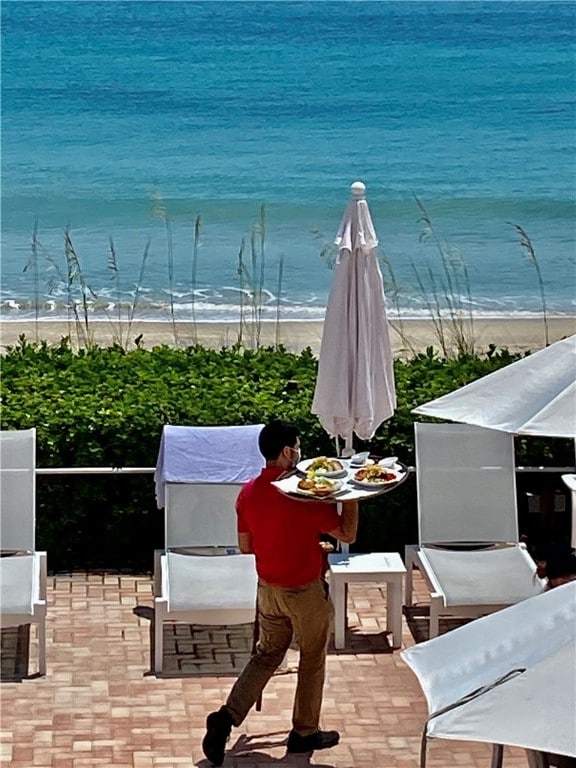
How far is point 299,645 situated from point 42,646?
1589mm

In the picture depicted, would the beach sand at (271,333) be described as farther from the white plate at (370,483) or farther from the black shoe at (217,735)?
the black shoe at (217,735)

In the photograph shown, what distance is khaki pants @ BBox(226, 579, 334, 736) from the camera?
255 inches

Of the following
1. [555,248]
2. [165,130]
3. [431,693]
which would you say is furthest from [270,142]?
[431,693]

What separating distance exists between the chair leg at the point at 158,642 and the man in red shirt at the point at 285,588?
2.96 feet

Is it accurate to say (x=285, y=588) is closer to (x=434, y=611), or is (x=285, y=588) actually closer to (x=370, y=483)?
(x=370, y=483)

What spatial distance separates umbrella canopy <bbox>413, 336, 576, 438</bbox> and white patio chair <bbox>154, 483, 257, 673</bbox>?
4.56 feet

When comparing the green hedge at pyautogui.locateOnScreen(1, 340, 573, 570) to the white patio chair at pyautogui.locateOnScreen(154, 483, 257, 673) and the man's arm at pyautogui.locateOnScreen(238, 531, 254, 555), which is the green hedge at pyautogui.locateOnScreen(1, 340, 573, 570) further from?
the man's arm at pyautogui.locateOnScreen(238, 531, 254, 555)

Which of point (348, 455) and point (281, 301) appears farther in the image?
point (281, 301)

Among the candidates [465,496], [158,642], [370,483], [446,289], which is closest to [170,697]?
[158,642]

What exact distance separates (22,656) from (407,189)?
32.1 meters

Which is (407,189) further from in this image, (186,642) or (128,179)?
(186,642)

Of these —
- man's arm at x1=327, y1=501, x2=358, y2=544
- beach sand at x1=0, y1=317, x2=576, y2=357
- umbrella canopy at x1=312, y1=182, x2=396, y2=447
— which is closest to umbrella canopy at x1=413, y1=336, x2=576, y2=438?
man's arm at x1=327, y1=501, x2=358, y2=544

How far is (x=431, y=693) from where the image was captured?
4.35 meters

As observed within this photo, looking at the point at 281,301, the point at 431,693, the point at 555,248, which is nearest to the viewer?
the point at 431,693
